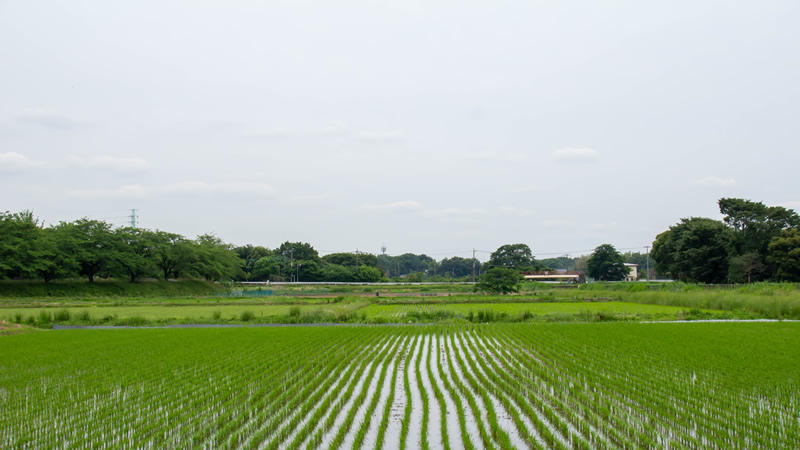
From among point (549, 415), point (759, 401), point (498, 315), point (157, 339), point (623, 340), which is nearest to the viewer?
point (549, 415)

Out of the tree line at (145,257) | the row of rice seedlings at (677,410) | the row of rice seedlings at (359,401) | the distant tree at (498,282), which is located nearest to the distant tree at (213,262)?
the tree line at (145,257)

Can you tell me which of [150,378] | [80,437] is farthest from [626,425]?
[150,378]

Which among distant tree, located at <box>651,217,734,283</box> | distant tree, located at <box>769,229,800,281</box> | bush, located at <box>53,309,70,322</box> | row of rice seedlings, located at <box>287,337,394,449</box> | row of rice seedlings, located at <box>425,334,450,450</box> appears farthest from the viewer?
distant tree, located at <box>651,217,734,283</box>

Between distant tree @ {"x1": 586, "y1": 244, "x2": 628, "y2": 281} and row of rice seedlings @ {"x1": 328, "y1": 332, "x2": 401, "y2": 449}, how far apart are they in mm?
65171

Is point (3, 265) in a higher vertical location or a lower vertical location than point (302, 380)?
higher

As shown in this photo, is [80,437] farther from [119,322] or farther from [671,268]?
[671,268]

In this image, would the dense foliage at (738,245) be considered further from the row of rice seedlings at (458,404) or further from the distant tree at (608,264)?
the row of rice seedlings at (458,404)

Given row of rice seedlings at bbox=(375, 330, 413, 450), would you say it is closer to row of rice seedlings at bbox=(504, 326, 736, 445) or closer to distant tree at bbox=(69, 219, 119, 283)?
row of rice seedlings at bbox=(504, 326, 736, 445)

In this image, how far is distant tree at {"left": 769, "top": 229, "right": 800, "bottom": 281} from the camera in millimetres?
38500

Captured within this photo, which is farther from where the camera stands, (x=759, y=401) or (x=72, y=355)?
(x=72, y=355)

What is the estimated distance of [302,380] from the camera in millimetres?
10039

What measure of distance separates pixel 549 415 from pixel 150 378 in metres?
7.77

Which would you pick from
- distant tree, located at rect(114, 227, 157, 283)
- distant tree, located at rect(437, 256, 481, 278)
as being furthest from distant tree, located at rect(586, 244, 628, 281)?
distant tree, located at rect(114, 227, 157, 283)

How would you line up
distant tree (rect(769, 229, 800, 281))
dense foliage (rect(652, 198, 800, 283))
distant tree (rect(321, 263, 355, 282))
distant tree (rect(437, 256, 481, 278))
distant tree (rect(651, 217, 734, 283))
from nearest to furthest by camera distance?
distant tree (rect(769, 229, 800, 281))
dense foliage (rect(652, 198, 800, 283))
distant tree (rect(651, 217, 734, 283))
distant tree (rect(321, 263, 355, 282))
distant tree (rect(437, 256, 481, 278))
